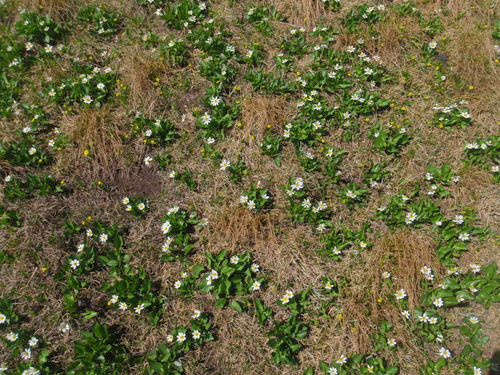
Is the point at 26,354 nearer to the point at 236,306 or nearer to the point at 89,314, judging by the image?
the point at 89,314

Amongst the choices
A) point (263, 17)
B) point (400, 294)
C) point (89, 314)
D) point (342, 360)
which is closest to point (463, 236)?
point (400, 294)

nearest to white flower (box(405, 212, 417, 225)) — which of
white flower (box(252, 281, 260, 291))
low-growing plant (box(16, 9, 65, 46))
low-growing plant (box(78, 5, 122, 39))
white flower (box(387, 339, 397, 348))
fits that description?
white flower (box(387, 339, 397, 348))

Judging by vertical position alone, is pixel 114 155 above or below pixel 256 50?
below

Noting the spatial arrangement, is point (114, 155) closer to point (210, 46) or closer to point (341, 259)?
point (210, 46)

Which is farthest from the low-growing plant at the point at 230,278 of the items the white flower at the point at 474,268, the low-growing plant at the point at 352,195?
the white flower at the point at 474,268

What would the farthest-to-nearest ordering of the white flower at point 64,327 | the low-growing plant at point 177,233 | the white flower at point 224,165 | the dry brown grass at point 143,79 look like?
1. the dry brown grass at point 143,79
2. the white flower at point 224,165
3. the low-growing plant at point 177,233
4. the white flower at point 64,327

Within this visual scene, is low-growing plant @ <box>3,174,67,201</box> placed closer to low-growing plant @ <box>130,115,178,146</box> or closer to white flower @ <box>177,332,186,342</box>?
low-growing plant @ <box>130,115,178,146</box>

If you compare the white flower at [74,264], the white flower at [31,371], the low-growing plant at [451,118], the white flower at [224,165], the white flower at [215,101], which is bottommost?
the white flower at [31,371]

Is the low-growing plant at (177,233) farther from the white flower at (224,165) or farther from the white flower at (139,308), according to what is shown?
the white flower at (224,165)

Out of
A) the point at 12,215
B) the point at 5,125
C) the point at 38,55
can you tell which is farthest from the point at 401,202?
the point at 38,55

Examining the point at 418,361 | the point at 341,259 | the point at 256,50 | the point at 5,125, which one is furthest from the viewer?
the point at 256,50

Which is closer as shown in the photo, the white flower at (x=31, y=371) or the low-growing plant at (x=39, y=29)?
the white flower at (x=31, y=371)
